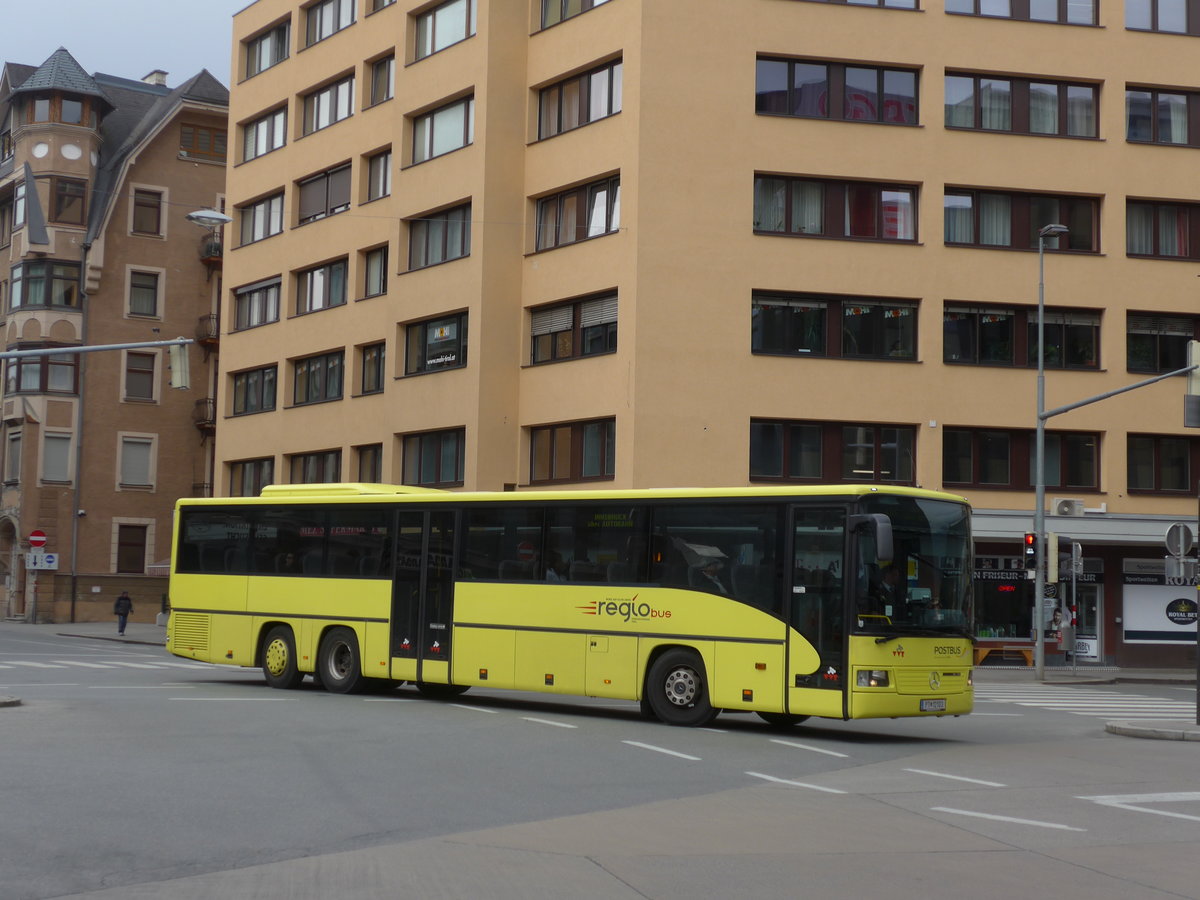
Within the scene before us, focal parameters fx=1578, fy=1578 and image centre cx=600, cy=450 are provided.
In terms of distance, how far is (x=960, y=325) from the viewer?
39.8m

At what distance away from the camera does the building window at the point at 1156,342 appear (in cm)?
4088

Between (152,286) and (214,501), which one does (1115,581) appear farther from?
(152,286)

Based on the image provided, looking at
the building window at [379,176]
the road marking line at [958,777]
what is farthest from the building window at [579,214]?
the road marking line at [958,777]

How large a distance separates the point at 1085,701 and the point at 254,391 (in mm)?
32802

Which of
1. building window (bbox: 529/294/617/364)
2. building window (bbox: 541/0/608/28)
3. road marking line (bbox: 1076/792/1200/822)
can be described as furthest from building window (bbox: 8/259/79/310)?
road marking line (bbox: 1076/792/1200/822)

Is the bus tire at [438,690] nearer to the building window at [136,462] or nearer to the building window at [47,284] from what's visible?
the building window at [136,462]

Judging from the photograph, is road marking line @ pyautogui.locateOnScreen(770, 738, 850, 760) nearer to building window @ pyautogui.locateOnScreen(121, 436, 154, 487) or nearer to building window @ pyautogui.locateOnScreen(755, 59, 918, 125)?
building window @ pyautogui.locateOnScreen(755, 59, 918, 125)

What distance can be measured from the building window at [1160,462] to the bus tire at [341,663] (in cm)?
2432

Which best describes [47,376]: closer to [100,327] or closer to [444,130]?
[100,327]

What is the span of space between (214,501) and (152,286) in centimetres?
4240

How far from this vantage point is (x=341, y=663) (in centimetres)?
2384

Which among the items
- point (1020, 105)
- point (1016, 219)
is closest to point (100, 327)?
point (1016, 219)

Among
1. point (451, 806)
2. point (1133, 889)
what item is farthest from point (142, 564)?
point (1133, 889)

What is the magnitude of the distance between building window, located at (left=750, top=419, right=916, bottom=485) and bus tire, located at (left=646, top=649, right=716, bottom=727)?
62.0ft
